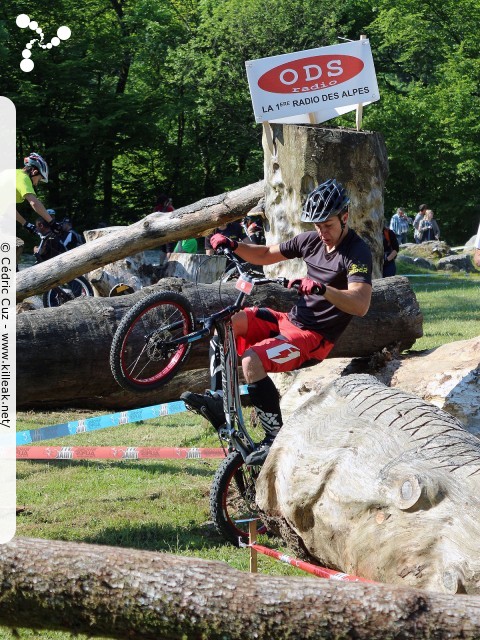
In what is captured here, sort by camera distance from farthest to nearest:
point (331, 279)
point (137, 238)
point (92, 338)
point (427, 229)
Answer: point (427, 229) → point (137, 238) → point (92, 338) → point (331, 279)

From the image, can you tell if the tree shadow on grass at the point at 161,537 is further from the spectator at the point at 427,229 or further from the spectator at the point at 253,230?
the spectator at the point at 427,229

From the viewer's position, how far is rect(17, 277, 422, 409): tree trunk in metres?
6.14

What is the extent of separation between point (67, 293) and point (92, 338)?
6592 mm

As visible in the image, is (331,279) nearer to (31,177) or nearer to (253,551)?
(253,551)

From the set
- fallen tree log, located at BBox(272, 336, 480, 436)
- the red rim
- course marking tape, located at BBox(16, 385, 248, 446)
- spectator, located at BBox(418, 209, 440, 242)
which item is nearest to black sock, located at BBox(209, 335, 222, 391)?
the red rim

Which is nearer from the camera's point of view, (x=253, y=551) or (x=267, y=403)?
(x=253, y=551)

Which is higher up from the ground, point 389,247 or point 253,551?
point 389,247

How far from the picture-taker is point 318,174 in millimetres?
8352

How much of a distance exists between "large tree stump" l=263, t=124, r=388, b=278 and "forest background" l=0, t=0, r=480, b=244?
21.9m

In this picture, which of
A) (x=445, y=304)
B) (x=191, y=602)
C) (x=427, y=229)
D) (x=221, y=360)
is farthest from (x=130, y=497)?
(x=427, y=229)

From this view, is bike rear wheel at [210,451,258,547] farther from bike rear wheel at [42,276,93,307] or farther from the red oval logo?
bike rear wheel at [42,276,93,307]

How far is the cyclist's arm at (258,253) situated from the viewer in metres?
6.60

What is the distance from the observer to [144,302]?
629cm

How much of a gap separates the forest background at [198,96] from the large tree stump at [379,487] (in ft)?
85.2
